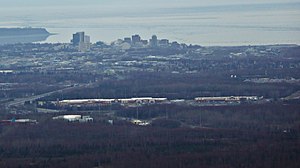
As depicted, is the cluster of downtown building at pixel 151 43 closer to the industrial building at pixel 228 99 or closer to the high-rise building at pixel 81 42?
the high-rise building at pixel 81 42

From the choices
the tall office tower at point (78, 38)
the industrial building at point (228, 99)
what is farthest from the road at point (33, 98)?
the tall office tower at point (78, 38)

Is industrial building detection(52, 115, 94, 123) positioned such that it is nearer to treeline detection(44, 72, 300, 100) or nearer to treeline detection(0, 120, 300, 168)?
treeline detection(0, 120, 300, 168)

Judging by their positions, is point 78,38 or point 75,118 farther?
point 78,38

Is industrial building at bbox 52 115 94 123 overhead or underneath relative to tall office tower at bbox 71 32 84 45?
underneath

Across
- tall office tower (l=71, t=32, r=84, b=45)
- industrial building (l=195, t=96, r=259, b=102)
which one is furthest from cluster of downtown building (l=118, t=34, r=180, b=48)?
industrial building (l=195, t=96, r=259, b=102)

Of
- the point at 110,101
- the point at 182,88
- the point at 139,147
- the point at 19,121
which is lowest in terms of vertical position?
the point at 139,147

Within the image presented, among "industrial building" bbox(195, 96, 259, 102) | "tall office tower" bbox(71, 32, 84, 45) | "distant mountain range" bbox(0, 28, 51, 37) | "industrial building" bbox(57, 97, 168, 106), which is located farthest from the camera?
"distant mountain range" bbox(0, 28, 51, 37)

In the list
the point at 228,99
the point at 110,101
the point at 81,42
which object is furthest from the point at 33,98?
the point at 81,42

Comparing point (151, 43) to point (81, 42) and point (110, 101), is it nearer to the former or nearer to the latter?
point (81, 42)

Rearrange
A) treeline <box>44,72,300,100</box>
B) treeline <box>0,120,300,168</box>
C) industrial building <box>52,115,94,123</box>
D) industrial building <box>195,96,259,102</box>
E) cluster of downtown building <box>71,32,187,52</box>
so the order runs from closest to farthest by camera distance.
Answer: treeline <box>0,120,300,168</box>
industrial building <box>52,115,94,123</box>
industrial building <box>195,96,259,102</box>
treeline <box>44,72,300,100</box>
cluster of downtown building <box>71,32,187,52</box>

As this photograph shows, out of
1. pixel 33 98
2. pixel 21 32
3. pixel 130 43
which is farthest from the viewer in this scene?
pixel 21 32

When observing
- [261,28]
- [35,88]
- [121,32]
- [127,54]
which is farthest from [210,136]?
[121,32]

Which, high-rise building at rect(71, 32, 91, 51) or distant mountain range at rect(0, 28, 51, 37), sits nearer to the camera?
high-rise building at rect(71, 32, 91, 51)
